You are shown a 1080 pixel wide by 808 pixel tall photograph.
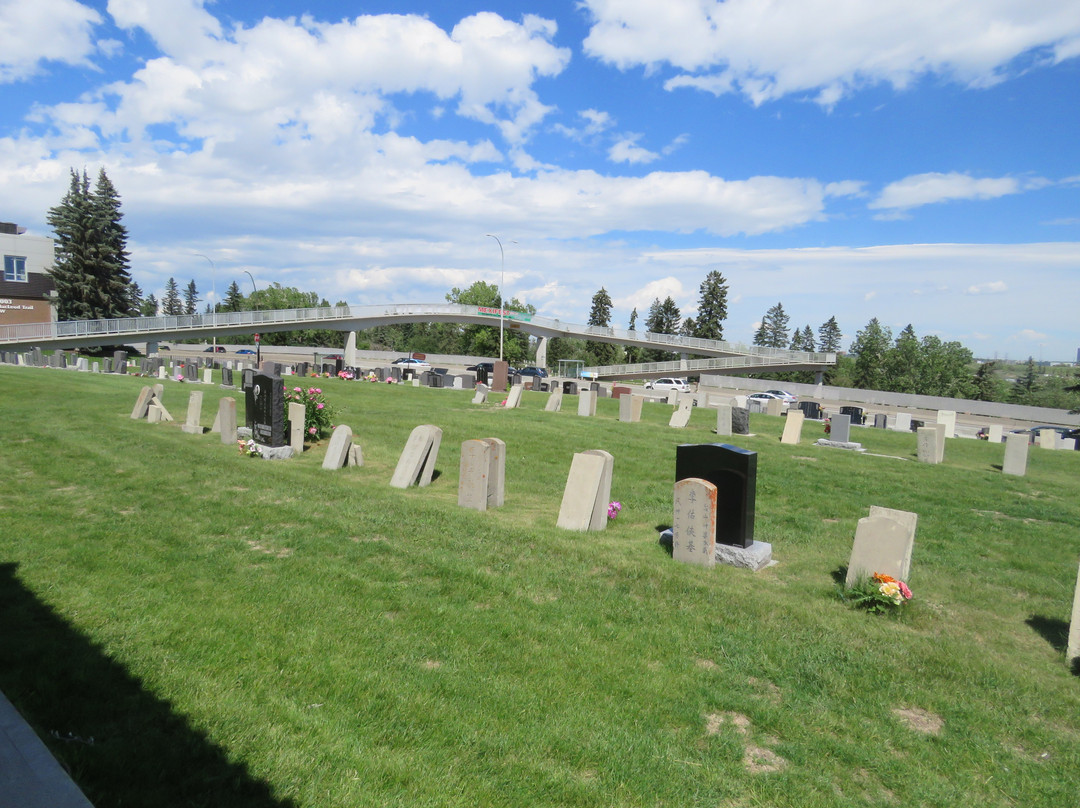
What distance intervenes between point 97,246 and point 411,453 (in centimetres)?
6238

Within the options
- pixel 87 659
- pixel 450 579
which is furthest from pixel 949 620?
pixel 87 659

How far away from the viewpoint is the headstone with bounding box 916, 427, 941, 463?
61.4 ft

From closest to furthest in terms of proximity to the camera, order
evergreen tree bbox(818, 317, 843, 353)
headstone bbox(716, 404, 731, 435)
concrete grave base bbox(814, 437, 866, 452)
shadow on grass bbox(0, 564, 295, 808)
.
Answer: shadow on grass bbox(0, 564, 295, 808) → concrete grave base bbox(814, 437, 866, 452) → headstone bbox(716, 404, 731, 435) → evergreen tree bbox(818, 317, 843, 353)

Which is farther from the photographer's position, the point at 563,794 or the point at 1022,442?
the point at 1022,442

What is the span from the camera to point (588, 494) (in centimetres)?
963

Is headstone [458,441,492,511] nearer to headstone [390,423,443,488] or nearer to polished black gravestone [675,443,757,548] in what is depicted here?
headstone [390,423,443,488]

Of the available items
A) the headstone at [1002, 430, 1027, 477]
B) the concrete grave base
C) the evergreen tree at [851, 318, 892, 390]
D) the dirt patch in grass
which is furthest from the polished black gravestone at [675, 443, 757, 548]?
the evergreen tree at [851, 318, 892, 390]

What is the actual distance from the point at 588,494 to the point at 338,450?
630cm

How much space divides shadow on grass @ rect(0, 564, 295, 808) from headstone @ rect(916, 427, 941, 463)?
19.6 meters

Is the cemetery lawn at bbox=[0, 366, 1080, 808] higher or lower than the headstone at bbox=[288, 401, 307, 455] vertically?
lower

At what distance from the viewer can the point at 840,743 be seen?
4406mm

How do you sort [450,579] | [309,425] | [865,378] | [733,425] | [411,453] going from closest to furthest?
1. [450,579]
2. [411,453]
3. [309,425]
4. [733,425]
5. [865,378]

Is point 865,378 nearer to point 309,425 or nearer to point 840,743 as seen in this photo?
point 309,425

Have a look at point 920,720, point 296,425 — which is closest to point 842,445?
point 296,425
